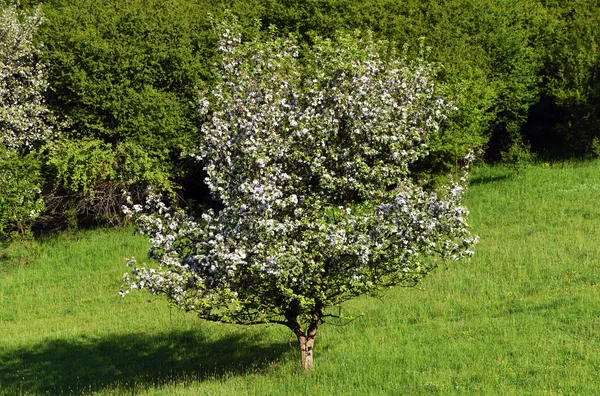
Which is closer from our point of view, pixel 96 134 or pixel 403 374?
pixel 403 374

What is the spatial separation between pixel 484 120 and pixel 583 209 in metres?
8.96

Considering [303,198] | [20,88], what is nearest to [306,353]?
[303,198]

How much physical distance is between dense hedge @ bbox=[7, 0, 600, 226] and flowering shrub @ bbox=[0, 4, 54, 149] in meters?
0.94

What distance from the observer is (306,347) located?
19.4m

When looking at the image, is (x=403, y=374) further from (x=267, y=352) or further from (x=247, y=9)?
(x=247, y=9)

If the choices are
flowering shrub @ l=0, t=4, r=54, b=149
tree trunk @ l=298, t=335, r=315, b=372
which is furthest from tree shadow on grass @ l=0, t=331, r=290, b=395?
flowering shrub @ l=0, t=4, r=54, b=149

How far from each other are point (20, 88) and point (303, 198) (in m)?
26.3

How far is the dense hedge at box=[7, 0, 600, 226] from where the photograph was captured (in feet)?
130

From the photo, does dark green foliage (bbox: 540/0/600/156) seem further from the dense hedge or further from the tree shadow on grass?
the tree shadow on grass

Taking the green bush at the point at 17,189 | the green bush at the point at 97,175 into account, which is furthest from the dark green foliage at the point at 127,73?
the green bush at the point at 17,189

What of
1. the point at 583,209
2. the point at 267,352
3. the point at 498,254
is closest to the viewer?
the point at 267,352

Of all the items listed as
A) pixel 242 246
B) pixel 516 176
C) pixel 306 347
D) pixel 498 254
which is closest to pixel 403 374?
pixel 306 347

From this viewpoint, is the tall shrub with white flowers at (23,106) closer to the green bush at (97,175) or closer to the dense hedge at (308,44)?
the dense hedge at (308,44)

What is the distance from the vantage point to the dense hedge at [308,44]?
39.6 meters
